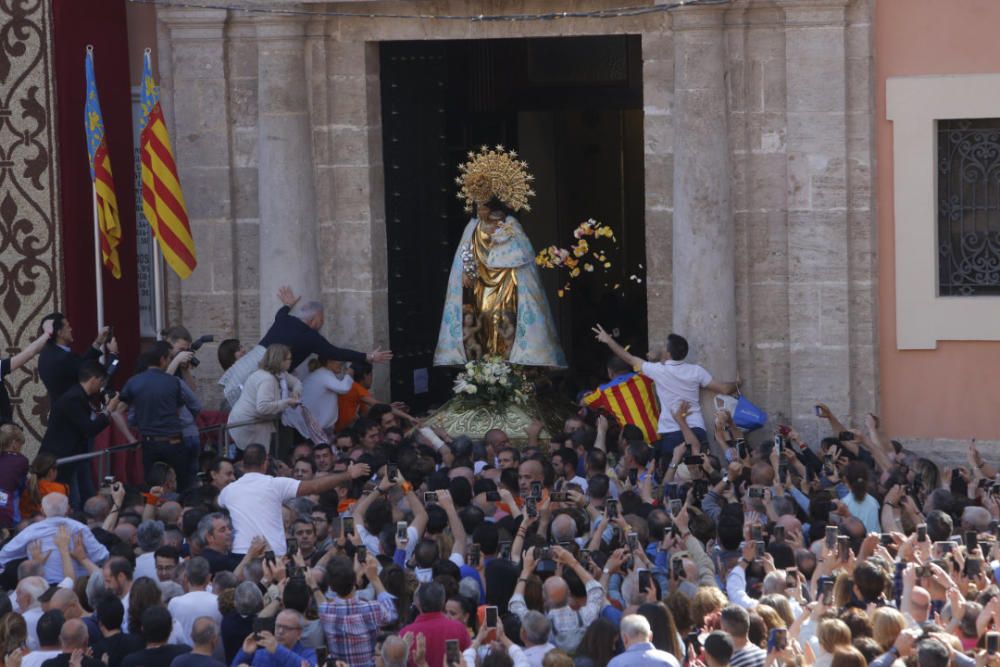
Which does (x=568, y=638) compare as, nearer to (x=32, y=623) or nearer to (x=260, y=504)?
(x=32, y=623)

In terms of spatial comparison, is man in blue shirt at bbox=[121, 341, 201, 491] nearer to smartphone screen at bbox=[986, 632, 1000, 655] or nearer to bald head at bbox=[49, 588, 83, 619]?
bald head at bbox=[49, 588, 83, 619]

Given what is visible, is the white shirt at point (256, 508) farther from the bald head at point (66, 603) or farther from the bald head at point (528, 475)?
the bald head at point (66, 603)

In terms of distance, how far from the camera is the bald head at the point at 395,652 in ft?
32.4

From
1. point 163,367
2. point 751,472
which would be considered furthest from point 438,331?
point 751,472

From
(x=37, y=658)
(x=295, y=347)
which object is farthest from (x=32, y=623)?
(x=295, y=347)

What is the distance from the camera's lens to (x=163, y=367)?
16.1 meters

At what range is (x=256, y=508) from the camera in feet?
43.3

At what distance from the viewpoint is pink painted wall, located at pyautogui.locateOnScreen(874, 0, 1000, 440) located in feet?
55.5

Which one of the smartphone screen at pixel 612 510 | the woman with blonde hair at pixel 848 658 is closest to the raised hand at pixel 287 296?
the smartphone screen at pixel 612 510

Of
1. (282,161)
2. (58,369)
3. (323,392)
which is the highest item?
(282,161)

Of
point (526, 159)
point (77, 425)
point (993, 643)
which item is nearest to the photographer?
point (993, 643)

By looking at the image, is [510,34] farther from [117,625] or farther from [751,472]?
[117,625]

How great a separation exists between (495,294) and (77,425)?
13.5ft

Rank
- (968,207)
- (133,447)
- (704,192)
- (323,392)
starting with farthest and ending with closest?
(323,392) < (704,192) < (968,207) < (133,447)
